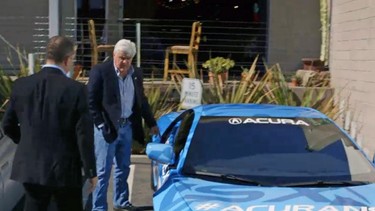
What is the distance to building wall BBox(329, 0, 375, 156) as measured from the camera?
884 cm

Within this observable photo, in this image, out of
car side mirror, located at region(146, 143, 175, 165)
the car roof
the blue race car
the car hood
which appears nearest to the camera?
the car hood

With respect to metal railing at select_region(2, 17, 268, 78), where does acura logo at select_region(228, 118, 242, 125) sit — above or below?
below

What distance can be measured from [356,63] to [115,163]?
15.7 feet

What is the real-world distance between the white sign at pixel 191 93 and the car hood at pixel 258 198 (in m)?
4.28

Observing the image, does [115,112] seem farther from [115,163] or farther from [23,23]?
[23,23]

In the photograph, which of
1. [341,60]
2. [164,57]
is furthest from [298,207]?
[164,57]

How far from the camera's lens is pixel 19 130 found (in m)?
4.43

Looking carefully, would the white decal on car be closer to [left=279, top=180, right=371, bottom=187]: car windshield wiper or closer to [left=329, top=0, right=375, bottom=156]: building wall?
[left=279, top=180, right=371, bottom=187]: car windshield wiper

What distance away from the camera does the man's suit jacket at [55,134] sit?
416 cm

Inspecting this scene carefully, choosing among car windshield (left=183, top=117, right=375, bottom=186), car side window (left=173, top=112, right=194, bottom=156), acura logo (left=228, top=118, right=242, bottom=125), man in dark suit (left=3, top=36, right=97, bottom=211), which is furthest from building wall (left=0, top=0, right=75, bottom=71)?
man in dark suit (left=3, top=36, right=97, bottom=211)

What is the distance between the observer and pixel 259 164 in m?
4.78

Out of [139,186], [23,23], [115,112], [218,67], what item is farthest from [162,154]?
[23,23]

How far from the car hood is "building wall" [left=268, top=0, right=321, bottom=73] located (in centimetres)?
876

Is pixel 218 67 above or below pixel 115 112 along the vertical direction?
above
